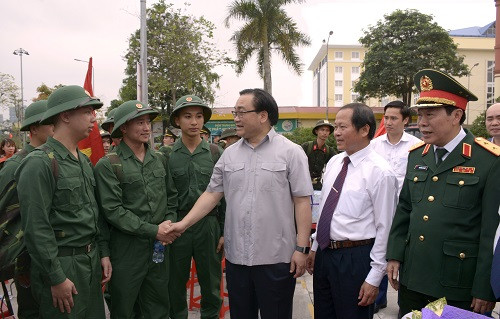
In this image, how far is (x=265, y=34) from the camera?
77.4 ft

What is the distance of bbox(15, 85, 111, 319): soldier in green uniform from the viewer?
8.45 ft

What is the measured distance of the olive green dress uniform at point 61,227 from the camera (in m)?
2.57

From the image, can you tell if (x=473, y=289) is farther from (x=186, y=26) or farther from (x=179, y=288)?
(x=186, y=26)

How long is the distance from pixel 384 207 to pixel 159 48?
55.7ft

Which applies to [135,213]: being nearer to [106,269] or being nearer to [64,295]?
[106,269]

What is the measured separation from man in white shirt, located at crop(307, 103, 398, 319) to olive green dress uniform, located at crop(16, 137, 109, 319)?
1.56 meters

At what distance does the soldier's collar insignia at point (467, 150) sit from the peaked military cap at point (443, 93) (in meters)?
0.24

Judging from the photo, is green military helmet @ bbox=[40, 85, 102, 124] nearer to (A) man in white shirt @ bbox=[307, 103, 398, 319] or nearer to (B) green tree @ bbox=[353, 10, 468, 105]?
(A) man in white shirt @ bbox=[307, 103, 398, 319]

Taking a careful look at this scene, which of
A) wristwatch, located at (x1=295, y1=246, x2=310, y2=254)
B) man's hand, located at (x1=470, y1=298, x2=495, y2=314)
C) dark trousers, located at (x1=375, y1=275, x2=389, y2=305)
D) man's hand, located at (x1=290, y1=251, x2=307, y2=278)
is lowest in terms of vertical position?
dark trousers, located at (x1=375, y1=275, x2=389, y2=305)

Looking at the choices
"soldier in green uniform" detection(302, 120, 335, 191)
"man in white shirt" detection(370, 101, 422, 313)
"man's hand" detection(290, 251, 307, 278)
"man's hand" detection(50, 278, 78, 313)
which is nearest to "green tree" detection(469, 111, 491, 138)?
"soldier in green uniform" detection(302, 120, 335, 191)

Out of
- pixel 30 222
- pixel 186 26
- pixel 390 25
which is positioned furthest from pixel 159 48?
pixel 390 25

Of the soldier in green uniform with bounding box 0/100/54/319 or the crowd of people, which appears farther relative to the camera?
the soldier in green uniform with bounding box 0/100/54/319

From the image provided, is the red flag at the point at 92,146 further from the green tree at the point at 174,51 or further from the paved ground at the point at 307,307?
the green tree at the point at 174,51

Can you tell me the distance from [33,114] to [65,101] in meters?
1.24
